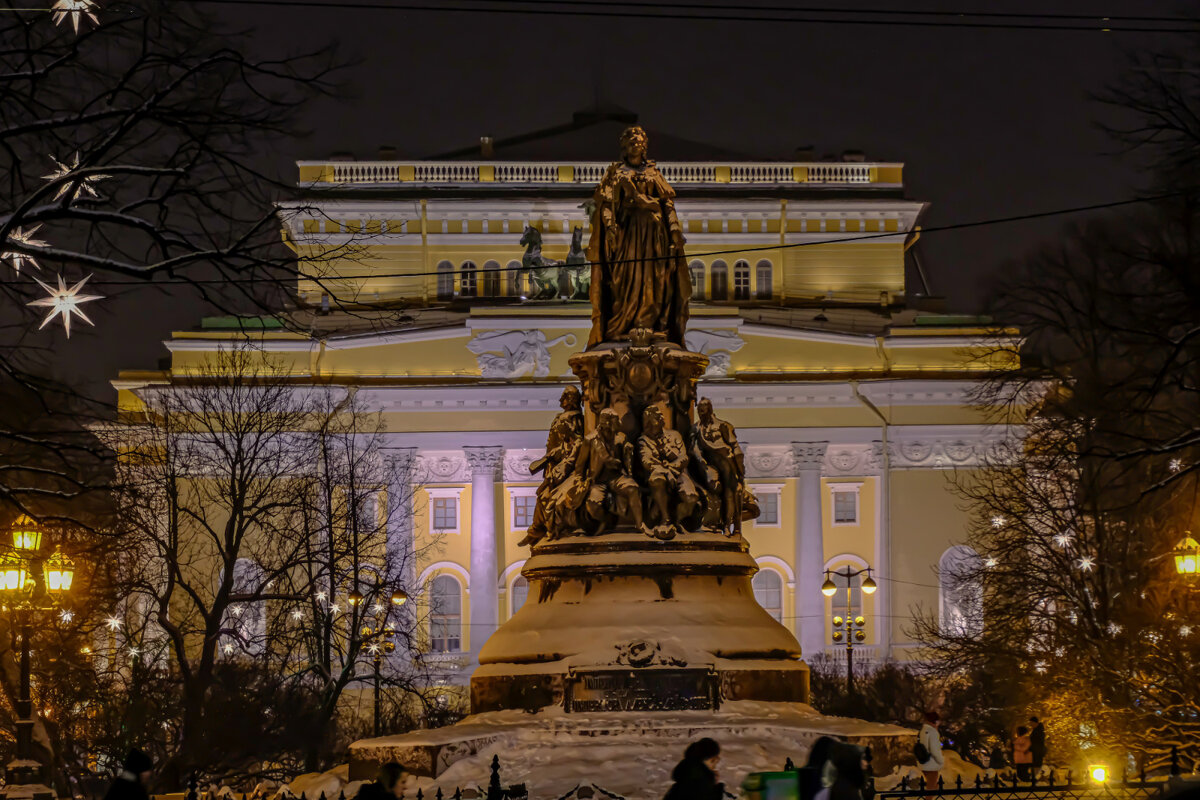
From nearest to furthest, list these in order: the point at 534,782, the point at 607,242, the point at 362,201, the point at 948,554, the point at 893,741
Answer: the point at 534,782, the point at 893,741, the point at 607,242, the point at 948,554, the point at 362,201

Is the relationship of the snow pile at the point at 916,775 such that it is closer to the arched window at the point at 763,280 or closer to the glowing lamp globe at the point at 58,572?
the glowing lamp globe at the point at 58,572

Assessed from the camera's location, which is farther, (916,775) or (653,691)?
(653,691)

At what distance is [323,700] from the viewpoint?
29688mm

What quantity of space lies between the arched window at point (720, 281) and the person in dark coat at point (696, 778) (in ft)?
202

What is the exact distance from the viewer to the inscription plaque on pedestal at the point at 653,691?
16141 millimetres

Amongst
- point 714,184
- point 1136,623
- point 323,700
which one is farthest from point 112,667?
point 714,184

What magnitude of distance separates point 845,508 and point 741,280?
1113 cm

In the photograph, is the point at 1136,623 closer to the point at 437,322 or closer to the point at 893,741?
the point at 893,741

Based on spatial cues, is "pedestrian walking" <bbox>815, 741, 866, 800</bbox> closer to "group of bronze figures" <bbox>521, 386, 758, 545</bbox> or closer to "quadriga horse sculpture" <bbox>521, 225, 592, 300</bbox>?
"group of bronze figures" <bbox>521, 386, 758, 545</bbox>

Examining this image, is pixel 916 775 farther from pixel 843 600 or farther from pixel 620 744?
pixel 843 600

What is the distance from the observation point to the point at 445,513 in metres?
65.1

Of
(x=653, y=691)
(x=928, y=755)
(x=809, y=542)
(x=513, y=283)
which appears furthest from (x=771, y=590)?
(x=928, y=755)

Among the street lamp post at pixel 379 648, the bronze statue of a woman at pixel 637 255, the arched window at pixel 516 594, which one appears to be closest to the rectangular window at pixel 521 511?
the arched window at pixel 516 594

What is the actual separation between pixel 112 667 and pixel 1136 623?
16.9m
